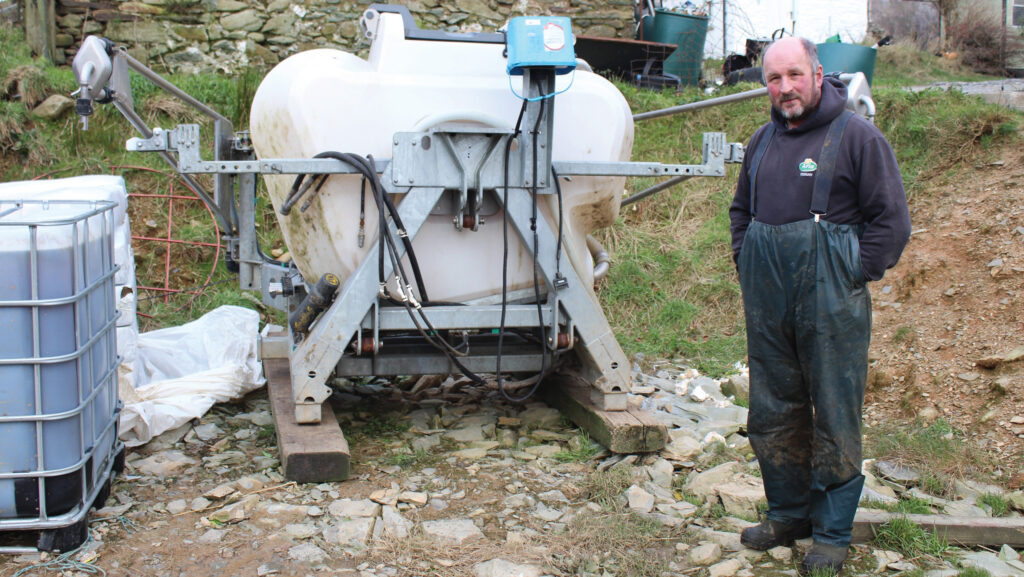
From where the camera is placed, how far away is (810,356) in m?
2.66

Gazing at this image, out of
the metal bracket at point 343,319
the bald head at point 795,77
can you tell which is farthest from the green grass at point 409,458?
the bald head at point 795,77

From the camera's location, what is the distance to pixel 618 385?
3666mm

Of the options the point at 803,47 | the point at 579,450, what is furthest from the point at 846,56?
the point at 803,47

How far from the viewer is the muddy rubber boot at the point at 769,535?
2.80 meters

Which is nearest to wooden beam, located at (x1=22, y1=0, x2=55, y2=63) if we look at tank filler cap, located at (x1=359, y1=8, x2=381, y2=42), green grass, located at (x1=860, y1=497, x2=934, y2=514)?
tank filler cap, located at (x1=359, y1=8, x2=381, y2=42)

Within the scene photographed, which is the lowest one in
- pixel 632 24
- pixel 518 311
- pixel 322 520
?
pixel 322 520

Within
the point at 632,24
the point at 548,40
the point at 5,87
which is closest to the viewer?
the point at 548,40

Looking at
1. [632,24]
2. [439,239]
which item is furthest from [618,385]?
[632,24]

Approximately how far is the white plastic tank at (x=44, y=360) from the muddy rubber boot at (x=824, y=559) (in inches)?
86.3

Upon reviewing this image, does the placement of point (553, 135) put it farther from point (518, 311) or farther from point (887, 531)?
point (887, 531)

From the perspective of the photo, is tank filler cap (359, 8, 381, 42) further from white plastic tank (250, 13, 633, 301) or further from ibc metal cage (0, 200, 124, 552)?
ibc metal cage (0, 200, 124, 552)

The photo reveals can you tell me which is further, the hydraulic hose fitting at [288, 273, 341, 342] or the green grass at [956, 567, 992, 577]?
the hydraulic hose fitting at [288, 273, 341, 342]

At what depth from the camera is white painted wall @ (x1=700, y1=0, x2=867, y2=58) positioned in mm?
11094

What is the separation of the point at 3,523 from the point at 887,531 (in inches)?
104
